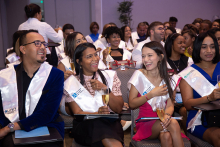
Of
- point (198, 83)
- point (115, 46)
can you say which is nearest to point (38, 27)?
point (115, 46)

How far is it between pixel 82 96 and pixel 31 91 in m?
0.55

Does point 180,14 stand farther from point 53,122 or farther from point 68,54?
point 53,122

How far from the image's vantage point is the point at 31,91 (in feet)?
7.30

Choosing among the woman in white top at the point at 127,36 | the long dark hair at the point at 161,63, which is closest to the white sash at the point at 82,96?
the long dark hair at the point at 161,63

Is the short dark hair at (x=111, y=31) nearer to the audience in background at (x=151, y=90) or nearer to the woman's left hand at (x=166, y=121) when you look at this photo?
the audience in background at (x=151, y=90)

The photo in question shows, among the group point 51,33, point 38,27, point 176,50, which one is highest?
point 38,27

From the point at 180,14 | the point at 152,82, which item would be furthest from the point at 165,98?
the point at 180,14

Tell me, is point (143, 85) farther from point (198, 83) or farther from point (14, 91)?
point (14, 91)

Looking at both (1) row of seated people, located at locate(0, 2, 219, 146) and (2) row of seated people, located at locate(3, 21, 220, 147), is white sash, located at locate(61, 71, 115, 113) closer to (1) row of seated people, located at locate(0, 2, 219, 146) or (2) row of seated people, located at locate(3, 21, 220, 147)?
(1) row of seated people, located at locate(0, 2, 219, 146)

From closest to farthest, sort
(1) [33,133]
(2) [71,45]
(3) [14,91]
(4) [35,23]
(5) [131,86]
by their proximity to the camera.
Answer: (1) [33,133] < (3) [14,91] < (5) [131,86] < (2) [71,45] < (4) [35,23]

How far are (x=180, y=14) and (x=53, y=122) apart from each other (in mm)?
10849

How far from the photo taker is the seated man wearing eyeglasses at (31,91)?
2.13 meters

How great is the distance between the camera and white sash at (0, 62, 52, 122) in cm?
216

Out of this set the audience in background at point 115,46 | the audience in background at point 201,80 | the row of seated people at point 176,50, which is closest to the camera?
the audience in background at point 201,80
